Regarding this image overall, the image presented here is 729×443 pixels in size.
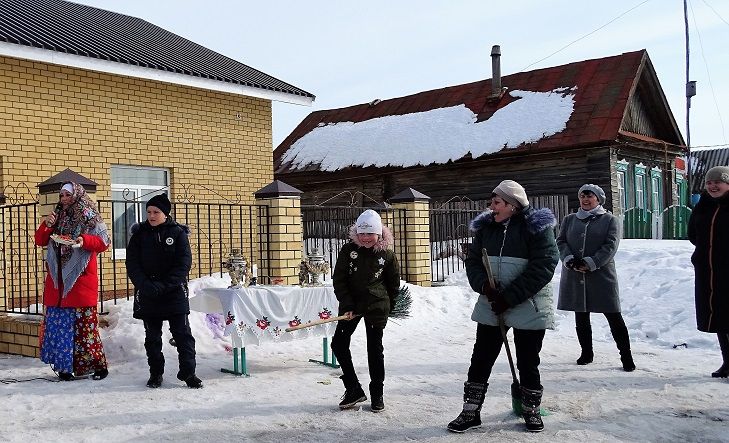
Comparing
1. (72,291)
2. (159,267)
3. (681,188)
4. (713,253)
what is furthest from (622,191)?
(72,291)

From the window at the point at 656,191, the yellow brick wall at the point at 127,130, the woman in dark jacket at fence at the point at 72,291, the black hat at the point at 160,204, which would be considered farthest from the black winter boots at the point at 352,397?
the window at the point at 656,191

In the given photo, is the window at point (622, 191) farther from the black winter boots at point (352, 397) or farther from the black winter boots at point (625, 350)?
the black winter boots at point (352, 397)

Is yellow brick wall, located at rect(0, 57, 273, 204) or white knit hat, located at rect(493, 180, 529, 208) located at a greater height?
yellow brick wall, located at rect(0, 57, 273, 204)

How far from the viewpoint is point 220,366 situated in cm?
620

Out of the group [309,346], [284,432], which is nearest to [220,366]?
[309,346]

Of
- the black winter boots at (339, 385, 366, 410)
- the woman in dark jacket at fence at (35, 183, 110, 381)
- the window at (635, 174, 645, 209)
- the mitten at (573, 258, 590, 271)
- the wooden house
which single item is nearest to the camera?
the black winter boots at (339, 385, 366, 410)

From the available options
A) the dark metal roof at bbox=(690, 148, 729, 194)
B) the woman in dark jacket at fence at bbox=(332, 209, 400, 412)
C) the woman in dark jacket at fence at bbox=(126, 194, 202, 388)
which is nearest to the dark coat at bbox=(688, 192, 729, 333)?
the woman in dark jacket at fence at bbox=(332, 209, 400, 412)

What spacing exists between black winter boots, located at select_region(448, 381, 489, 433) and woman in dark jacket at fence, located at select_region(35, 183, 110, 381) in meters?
3.05

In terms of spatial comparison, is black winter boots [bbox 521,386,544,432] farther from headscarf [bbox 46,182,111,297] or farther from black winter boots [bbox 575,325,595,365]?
headscarf [bbox 46,182,111,297]

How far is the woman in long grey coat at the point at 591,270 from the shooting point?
19.6 ft

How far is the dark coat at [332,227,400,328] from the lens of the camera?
Result: 4.73 m

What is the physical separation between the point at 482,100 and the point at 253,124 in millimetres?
10028

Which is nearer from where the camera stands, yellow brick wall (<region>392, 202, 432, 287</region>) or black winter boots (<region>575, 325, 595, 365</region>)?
black winter boots (<region>575, 325, 595, 365</region>)

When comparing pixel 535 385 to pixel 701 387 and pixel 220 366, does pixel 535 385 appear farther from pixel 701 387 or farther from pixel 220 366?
pixel 220 366
